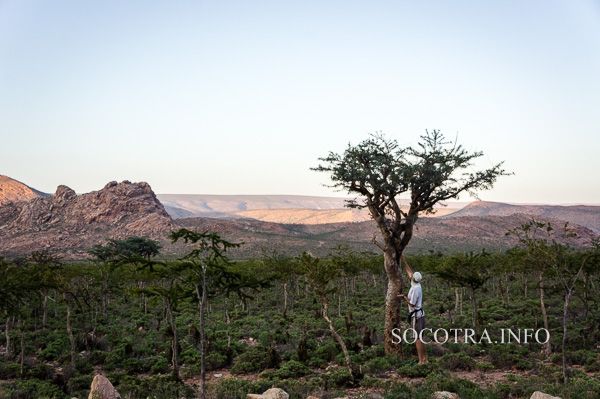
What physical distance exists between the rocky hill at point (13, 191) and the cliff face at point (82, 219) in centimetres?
4153

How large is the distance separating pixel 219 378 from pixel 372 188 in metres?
8.60

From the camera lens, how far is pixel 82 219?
11856 centimetres

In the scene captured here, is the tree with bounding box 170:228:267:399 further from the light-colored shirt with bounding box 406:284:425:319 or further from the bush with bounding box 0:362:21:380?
the bush with bounding box 0:362:21:380

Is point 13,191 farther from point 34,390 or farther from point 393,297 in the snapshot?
point 393,297

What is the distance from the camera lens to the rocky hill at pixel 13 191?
167 metres

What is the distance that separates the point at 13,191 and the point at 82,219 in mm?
73211

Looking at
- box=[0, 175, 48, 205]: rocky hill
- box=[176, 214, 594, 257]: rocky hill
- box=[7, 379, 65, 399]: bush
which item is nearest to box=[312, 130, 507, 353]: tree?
box=[7, 379, 65, 399]: bush

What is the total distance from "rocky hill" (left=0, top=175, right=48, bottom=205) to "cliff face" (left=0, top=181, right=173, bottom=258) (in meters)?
41.5

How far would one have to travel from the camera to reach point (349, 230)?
453 feet

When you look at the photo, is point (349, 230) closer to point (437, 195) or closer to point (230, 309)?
point (230, 309)

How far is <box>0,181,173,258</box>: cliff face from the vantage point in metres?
107

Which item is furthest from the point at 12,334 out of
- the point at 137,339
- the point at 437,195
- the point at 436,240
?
the point at 436,240

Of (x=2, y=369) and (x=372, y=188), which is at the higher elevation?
(x=372, y=188)

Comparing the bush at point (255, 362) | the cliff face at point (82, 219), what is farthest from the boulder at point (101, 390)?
the cliff face at point (82, 219)
